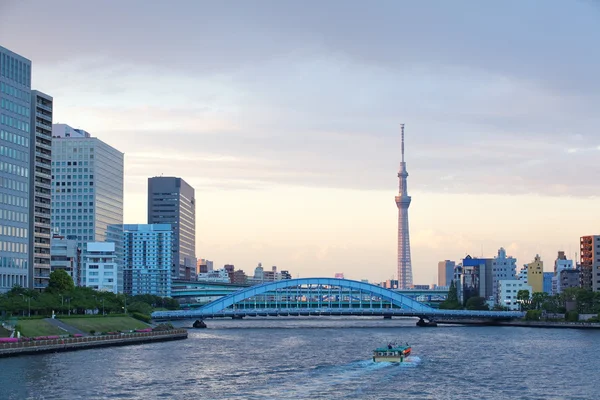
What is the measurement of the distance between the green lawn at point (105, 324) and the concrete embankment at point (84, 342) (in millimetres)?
4570

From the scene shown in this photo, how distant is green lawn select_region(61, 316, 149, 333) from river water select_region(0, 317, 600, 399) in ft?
33.0

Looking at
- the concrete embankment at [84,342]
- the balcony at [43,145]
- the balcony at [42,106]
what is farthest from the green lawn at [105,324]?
the balcony at [42,106]

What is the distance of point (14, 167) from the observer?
140 meters

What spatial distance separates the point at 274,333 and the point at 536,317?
207 feet

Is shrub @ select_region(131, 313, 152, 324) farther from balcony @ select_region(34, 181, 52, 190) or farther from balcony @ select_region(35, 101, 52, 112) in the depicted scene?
balcony @ select_region(35, 101, 52, 112)

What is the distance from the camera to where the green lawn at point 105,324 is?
125125mm

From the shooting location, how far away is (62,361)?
307 feet

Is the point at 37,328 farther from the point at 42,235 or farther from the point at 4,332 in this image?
the point at 42,235

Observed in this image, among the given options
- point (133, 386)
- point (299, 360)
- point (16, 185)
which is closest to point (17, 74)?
point (16, 185)

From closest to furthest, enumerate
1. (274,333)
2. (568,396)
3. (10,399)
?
1. (10,399)
2. (568,396)
3. (274,333)

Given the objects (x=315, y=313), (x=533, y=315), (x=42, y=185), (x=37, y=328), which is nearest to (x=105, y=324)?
(x=37, y=328)

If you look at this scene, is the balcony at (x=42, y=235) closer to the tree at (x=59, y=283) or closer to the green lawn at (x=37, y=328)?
the tree at (x=59, y=283)

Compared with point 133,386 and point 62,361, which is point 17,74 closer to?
point 62,361

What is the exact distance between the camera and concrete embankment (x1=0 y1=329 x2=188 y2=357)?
98.0 metres
